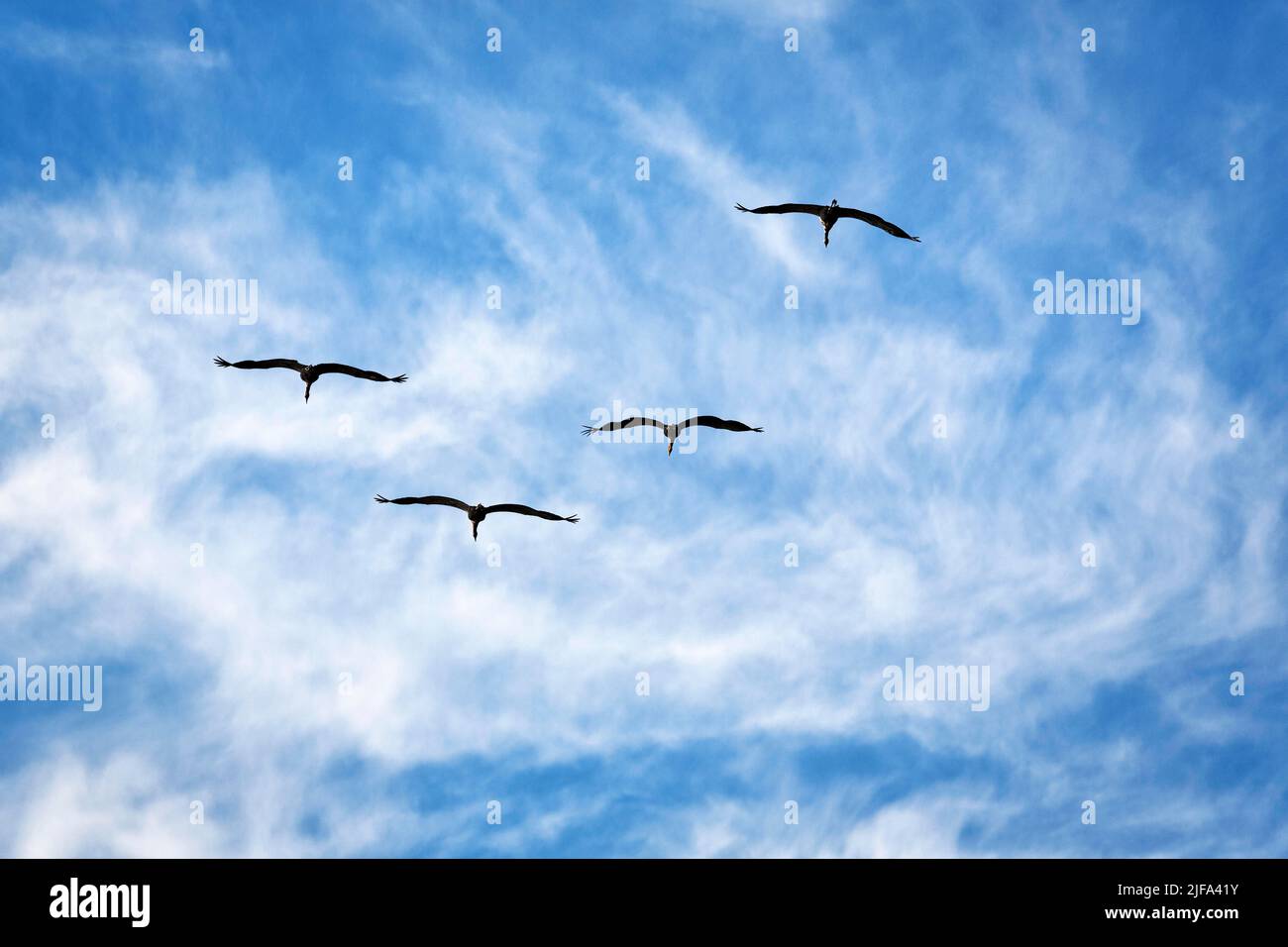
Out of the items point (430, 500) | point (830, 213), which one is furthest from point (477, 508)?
point (830, 213)

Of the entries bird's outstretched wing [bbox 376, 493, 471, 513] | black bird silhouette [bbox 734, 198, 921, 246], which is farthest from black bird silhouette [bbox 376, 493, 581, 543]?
black bird silhouette [bbox 734, 198, 921, 246]

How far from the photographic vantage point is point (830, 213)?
73438 mm

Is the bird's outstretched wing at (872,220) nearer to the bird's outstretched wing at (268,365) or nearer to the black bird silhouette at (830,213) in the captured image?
the black bird silhouette at (830,213)

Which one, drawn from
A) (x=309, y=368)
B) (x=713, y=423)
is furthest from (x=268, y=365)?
(x=713, y=423)

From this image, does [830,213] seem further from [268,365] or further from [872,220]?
[268,365]

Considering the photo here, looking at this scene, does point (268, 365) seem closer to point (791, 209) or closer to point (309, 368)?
point (309, 368)

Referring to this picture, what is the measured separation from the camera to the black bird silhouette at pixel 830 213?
229 ft
